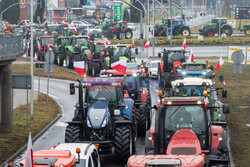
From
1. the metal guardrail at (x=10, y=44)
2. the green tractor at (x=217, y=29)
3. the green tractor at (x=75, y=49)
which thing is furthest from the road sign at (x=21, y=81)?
the green tractor at (x=217, y=29)

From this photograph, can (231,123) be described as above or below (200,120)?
below

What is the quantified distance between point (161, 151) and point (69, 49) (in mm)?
33986

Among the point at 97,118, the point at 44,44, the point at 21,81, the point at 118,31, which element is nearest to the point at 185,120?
the point at 97,118

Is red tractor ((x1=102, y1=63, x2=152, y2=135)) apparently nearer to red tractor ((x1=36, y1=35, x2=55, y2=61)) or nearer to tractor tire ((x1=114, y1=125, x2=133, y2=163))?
tractor tire ((x1=114, y1=125, x2=133, y2=163))

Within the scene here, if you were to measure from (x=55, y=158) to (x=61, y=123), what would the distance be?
16285 millimetres

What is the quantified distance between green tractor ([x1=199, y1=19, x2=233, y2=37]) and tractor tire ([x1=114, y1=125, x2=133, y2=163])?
229 feet

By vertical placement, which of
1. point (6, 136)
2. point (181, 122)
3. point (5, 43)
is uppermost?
point (5, 43)

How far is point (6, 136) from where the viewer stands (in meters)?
24.5

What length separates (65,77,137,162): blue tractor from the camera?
60.5ft

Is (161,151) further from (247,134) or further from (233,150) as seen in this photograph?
(247,134)

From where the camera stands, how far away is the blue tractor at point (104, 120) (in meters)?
18.4

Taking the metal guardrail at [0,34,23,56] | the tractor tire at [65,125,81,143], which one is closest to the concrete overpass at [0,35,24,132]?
the metal guardrail at [0,34,23,56]

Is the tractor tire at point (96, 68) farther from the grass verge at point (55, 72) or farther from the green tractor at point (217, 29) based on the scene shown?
the green tractor at point (217, 29)

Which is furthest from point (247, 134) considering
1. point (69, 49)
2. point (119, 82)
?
point (69, 49)
